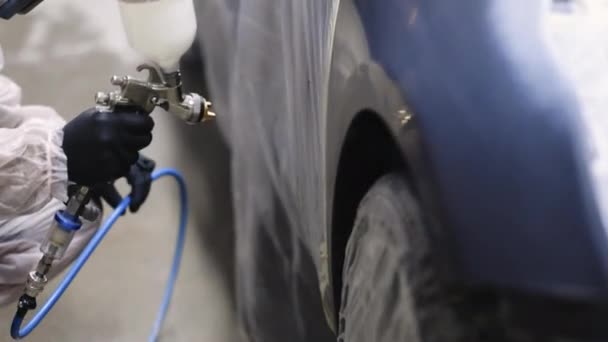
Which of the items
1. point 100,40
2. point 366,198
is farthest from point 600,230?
point 100,40

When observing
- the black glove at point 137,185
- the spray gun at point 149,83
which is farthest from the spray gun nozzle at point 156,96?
the black glove at point 137,185

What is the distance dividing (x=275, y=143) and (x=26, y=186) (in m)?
0.32

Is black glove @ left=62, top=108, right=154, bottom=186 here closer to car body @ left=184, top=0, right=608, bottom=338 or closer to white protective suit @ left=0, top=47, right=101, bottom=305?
white protective suit @ left=0, top=47, right=101, bottom=305

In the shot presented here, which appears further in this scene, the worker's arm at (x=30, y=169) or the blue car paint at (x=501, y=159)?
the worker's arm at (x=30, y=169)

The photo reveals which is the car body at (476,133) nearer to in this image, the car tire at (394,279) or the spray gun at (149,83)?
the car tire at (394,279)

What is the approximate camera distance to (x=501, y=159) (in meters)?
0.42

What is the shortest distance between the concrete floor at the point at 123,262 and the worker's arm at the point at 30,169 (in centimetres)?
52

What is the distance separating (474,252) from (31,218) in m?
0.76

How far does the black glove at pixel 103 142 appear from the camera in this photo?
83 cm

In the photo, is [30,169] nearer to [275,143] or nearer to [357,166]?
[275,143]

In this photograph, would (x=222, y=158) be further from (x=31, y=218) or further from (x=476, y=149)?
(x=476, y=149)

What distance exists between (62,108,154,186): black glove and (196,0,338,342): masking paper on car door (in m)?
0.18

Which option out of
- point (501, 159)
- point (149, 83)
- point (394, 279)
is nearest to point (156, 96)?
point (149, 83)

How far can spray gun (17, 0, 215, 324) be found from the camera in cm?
72
